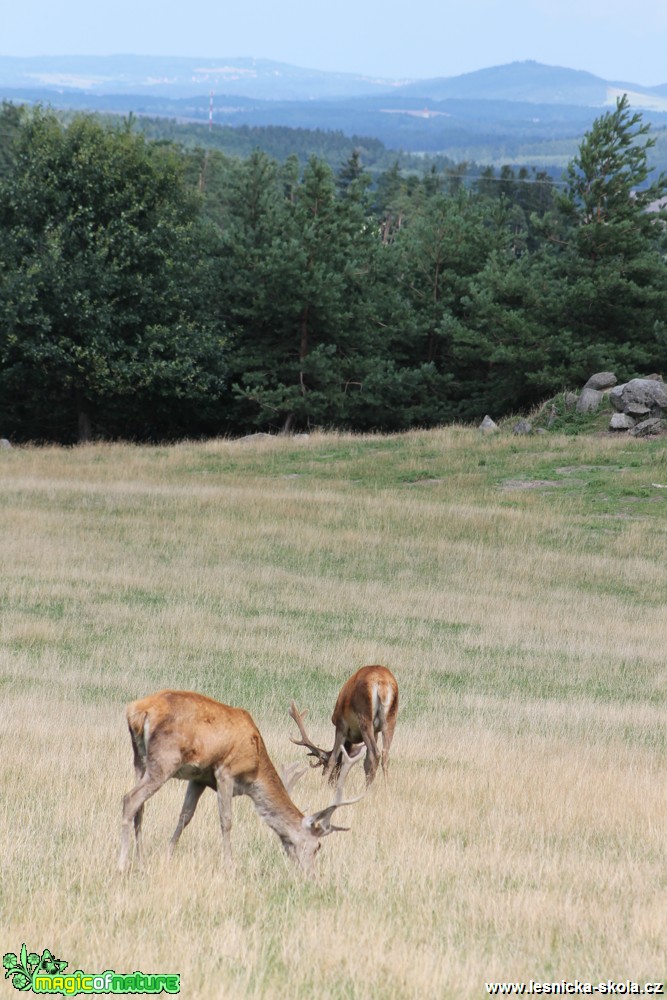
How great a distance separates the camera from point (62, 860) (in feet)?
21.8

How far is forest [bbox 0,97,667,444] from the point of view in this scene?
4553 centimetres

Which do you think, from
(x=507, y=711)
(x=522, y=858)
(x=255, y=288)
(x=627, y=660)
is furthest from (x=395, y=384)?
(x=522, y=858)

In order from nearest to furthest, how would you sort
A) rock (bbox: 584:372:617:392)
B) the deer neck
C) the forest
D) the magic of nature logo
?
the magic of nature logo < the deer neck < rock (bbox: 584:372:617:392) < the forest

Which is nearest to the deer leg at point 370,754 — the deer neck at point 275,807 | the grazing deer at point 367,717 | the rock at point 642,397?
the grazing deer at point 367,717

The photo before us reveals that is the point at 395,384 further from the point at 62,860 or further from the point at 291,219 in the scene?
the point at 62,860

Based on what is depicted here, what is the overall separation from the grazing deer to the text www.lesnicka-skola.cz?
4027mm

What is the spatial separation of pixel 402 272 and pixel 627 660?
136 ft

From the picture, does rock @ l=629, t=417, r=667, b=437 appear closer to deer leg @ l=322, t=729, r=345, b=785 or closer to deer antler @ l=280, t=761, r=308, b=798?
deer leg @ l=322, t=729, r=345, b=785

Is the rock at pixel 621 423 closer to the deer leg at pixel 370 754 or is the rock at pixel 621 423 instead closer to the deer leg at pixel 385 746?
the deer leg at pixel 385 746

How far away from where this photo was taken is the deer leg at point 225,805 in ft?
21.9

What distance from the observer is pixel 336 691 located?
14.2 meters

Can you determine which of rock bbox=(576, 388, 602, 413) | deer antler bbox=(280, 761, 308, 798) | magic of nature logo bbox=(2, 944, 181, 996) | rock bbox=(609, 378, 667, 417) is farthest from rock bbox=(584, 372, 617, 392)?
magic of nature logo bbox=(2, 944, 181, 996)

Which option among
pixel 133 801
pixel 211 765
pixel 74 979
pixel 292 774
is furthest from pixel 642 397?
pixel 74 979

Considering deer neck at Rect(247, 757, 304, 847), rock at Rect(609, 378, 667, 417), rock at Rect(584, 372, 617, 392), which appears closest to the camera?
deer neck at Rect(247, 757, 304, 847)
